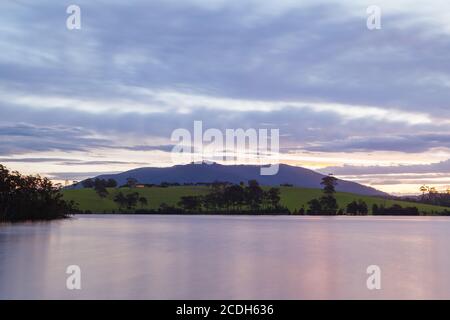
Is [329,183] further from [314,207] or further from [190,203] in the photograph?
[190,203]

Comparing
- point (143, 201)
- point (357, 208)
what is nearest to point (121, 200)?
point (143, 201)

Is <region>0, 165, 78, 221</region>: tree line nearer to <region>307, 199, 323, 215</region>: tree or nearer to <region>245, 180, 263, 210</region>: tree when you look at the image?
<region>245, 180, 263, 210</region>: tree

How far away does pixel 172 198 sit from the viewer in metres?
188

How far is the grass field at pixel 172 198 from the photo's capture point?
182 metres

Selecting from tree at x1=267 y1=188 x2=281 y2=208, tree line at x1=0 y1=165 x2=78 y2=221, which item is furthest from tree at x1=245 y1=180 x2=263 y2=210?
tree line at x1=0 y1=165 x2=78 y2=221

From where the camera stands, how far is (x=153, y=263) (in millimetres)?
35844

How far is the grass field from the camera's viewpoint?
598ft

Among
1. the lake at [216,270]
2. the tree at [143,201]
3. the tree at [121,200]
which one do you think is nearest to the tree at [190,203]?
the tree at [143,201]

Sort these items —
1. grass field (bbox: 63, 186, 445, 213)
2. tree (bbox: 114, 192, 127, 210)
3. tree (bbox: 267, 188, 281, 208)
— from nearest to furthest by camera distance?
tree (bbox: 267, 188, 281, 208)
tree (bbox: 114, 192, 127, 210)
grass field (bbox: 63, 186, 445, 213)

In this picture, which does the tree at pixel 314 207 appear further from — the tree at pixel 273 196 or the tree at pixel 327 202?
the tree at pixel 273 196

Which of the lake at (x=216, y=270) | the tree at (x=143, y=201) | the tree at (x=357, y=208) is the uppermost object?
the tree at (x=143, y=201)
